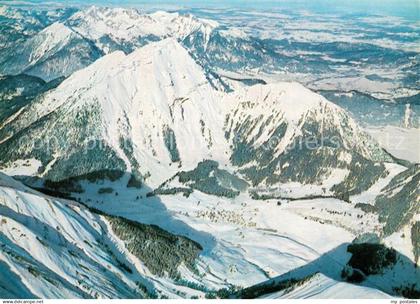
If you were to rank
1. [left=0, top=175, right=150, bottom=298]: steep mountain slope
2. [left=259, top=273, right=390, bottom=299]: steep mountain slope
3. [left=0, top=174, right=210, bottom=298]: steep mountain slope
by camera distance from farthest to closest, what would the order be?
1. [left=0, top=174, right=210, bottom=298]: steep mountain slope
2. [left=259, top=273, right=390, bottom=299]: steep mountain slope
3. [left=0, top=175, right=150, bottom=298]: steep mountain slope

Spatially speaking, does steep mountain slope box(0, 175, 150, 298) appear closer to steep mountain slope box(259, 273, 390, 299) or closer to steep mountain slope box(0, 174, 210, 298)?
steep mountain slope box(0, 174, 210, 298)

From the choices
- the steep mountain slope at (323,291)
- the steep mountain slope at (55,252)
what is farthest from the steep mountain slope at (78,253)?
the steep mountain slope at (323,291)

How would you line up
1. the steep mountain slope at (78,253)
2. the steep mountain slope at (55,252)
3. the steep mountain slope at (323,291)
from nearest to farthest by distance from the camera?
1. the steep mountain slope at (55,252)
2. the steep mountain slope at (323,291)
3. the steep mountain slope at (78,253)

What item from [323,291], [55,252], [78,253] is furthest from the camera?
[78,253]

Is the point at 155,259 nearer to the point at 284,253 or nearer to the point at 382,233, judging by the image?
the point at 284,253

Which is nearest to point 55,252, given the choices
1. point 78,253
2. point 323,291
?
point 78,253

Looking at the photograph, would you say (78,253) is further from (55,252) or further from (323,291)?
(323,291)

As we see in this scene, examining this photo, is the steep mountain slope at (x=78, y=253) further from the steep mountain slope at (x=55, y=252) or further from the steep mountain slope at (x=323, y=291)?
the steep mountain slope at (x=323, y=291)

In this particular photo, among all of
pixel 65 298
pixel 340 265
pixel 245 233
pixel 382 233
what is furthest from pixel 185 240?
pixel 65 298

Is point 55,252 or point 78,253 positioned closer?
point 55,252

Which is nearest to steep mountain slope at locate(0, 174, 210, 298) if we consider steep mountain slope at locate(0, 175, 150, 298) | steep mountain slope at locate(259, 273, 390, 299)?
steep mountain slope at locate(0, 175, 150, 298)

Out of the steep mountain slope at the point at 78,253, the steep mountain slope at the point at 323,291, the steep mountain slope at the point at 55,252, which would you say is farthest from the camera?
the steep mountain slope at the point at 78,253
